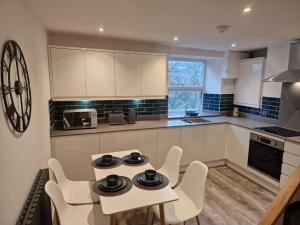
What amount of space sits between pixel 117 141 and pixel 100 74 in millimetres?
1030

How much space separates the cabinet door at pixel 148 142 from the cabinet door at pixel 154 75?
0.64 meters

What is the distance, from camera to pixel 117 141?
291cm

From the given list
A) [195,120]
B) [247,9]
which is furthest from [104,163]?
[195,120]

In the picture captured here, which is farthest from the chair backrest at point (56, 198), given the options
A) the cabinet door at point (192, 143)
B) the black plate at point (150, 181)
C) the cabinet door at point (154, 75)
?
the cabinet door at point (192, 143)

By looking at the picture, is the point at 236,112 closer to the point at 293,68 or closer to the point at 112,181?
the point at 293,68

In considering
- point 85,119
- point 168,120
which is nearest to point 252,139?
point 168,120

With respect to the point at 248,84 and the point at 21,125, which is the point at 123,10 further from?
the point at 248,84

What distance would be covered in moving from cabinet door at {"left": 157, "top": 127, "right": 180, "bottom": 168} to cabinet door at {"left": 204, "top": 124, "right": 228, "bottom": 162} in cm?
59

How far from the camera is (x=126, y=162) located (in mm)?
2109

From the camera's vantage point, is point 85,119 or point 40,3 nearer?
point 40,3

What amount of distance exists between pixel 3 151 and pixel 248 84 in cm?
380

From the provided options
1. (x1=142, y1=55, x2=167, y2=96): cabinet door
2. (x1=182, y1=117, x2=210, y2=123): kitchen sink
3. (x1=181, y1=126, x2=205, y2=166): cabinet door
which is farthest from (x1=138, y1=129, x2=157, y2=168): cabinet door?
(x1=182, y1=117, x2=210, y2=123): kitchen sink

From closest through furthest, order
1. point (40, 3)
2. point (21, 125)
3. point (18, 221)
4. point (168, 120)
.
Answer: point (18, 221) → point (21, 125) → point (40, 3) → point (168, 120)

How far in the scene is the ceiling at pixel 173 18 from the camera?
1608mm
